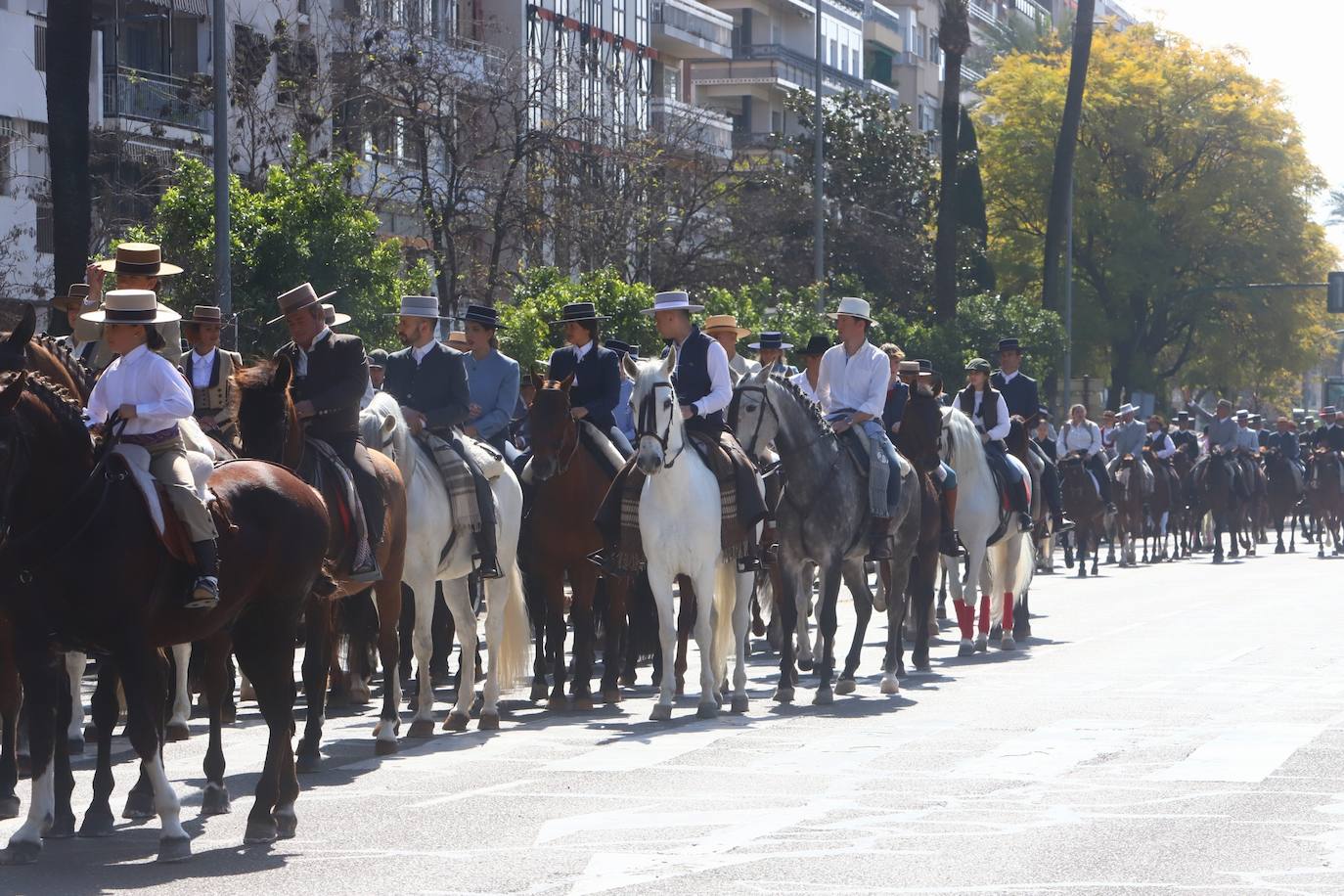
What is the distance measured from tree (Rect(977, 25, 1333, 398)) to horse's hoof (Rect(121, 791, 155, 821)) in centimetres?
5894

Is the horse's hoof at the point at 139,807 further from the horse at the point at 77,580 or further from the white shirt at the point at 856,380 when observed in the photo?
the white shirt at the point at 856,380

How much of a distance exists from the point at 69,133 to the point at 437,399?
8.76 metres

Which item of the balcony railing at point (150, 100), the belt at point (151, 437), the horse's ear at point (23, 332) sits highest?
the balcony railing at point (150, 100)

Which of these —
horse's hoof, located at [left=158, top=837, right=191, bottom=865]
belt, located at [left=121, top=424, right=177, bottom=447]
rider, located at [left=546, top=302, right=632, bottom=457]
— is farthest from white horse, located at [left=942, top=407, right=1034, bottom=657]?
horse's hoof, located at [left=158, top=837, right=191, bottom=865]

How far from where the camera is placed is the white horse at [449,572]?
13.6m

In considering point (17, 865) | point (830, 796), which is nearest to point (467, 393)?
point (830, 796)

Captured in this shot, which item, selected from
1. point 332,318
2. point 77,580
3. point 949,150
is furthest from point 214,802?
point 949,150

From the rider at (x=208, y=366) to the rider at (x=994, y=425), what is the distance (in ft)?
26.0

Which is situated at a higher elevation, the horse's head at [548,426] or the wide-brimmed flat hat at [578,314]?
the wide-brimmed flat hat at [578,314]

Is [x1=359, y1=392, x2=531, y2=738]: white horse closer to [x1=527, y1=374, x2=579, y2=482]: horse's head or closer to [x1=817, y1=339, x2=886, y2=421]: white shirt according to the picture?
[x1=527, y1=374, x2=579, y2=482]: horse's head

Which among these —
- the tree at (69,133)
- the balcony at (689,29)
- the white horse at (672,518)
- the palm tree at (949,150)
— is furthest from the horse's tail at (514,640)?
the balcony at (689,29)

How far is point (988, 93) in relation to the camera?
73.4 m

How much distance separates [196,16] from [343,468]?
32765mm

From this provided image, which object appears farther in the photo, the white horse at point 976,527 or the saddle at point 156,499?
the white horse at point 976,527
